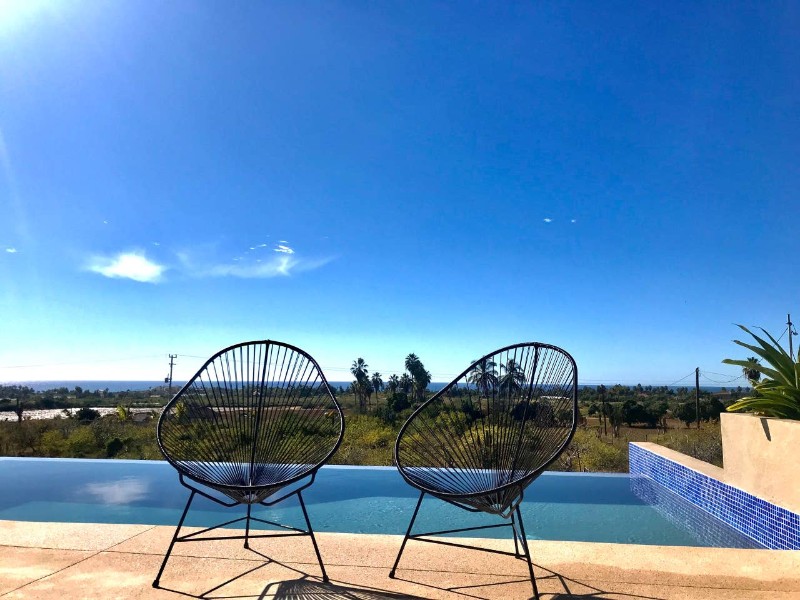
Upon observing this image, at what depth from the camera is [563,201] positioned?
7594mm

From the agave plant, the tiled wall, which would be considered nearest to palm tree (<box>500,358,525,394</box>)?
the tiled wall

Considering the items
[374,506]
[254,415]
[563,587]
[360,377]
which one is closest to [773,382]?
[563,587]

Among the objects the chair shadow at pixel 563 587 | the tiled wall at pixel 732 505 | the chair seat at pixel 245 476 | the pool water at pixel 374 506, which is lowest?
the pool water at pixel 374 506

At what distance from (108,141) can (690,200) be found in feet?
26.5

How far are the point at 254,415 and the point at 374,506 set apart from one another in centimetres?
167

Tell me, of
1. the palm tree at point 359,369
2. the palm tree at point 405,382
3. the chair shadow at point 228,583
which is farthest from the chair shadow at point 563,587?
the palm tree at point 359,369

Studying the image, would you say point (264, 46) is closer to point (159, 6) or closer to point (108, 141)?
point (159, 6)

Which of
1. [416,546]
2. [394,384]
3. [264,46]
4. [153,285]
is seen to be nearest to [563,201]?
[264,46]

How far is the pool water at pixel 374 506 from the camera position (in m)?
2.95

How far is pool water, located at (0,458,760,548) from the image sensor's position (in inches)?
116

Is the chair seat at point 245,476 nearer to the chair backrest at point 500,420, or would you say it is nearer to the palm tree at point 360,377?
the chair backrest at point 500,420

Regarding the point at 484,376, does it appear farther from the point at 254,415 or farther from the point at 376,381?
the point at 376,381

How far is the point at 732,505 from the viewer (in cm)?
296

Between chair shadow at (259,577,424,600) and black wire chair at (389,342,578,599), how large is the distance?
0.51 ft
